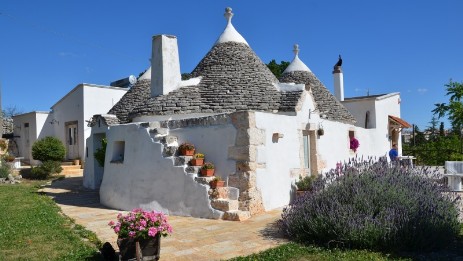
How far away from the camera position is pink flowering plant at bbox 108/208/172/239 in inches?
207

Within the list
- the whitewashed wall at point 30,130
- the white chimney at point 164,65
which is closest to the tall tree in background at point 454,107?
the white chimney at point 164,65

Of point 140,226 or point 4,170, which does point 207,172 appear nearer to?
point 140,226

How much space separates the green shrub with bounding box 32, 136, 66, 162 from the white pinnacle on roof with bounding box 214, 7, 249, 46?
448 inches

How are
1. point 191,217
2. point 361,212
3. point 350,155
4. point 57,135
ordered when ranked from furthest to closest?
1. point 57,135
2. point 350,155
3. point 191,217
4. point 361,212

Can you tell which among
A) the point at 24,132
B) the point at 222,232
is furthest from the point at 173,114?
the point at 24,132

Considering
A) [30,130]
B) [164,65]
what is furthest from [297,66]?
[30,130]

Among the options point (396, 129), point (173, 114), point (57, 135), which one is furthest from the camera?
point (57, 135)

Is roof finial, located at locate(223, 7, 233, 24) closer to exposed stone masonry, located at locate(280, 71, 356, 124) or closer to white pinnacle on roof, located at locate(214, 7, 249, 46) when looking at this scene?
white pinnacle on roof, located at locate(214, 7, 249, 46)

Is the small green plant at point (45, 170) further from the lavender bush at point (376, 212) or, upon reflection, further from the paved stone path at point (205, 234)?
the lavender bush at point (376, 212)

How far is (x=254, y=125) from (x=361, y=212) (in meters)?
3.43

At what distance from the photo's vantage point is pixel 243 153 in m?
8.72

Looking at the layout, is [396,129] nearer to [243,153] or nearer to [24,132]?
[243,153]

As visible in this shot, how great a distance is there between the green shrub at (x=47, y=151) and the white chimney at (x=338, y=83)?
1488 cm

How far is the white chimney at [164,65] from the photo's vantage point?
11805 mm
